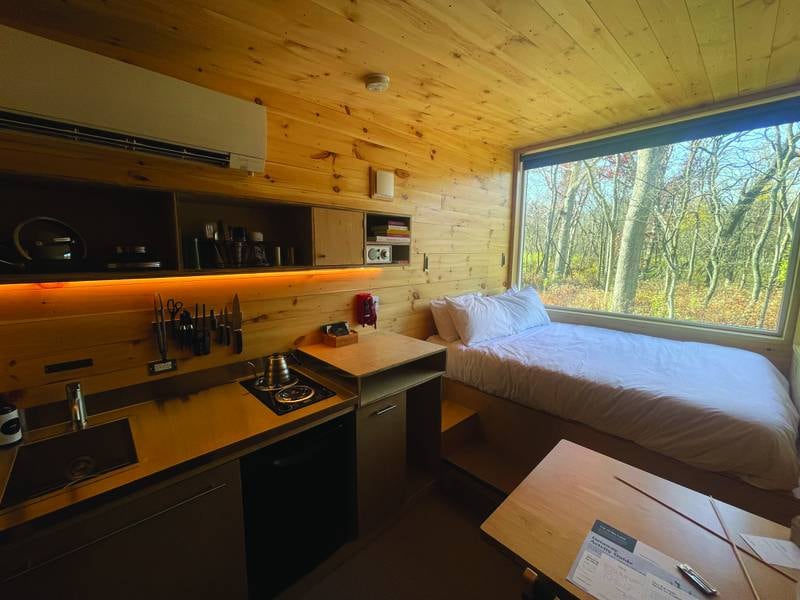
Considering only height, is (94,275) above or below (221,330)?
above

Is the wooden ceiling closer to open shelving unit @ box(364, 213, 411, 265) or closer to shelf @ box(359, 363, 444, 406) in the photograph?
open shelving unit @ box(364, 213, 411, 265)

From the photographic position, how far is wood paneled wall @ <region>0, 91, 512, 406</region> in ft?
4.04

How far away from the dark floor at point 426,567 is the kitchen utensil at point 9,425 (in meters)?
1.26

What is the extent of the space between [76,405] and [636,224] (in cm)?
382

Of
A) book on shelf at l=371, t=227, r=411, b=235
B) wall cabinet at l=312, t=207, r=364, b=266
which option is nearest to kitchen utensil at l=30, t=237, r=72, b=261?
wall cabinet at l=312, t=207, r=364, b=266

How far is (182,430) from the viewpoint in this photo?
1218 millimetres

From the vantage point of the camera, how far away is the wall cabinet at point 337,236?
5.70ft

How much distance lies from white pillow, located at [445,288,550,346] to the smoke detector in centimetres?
151

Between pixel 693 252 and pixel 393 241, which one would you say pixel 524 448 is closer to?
pixel 393 241

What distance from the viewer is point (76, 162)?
1262mm

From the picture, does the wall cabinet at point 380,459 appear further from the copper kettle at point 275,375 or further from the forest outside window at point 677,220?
the forest outside window at point 677,220

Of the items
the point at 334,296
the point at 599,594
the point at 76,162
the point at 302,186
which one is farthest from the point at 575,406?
the point at 76,162

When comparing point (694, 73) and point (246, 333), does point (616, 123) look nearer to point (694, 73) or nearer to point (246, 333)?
point (694, 73)

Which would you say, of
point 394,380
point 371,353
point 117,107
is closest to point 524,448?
point 394,380
